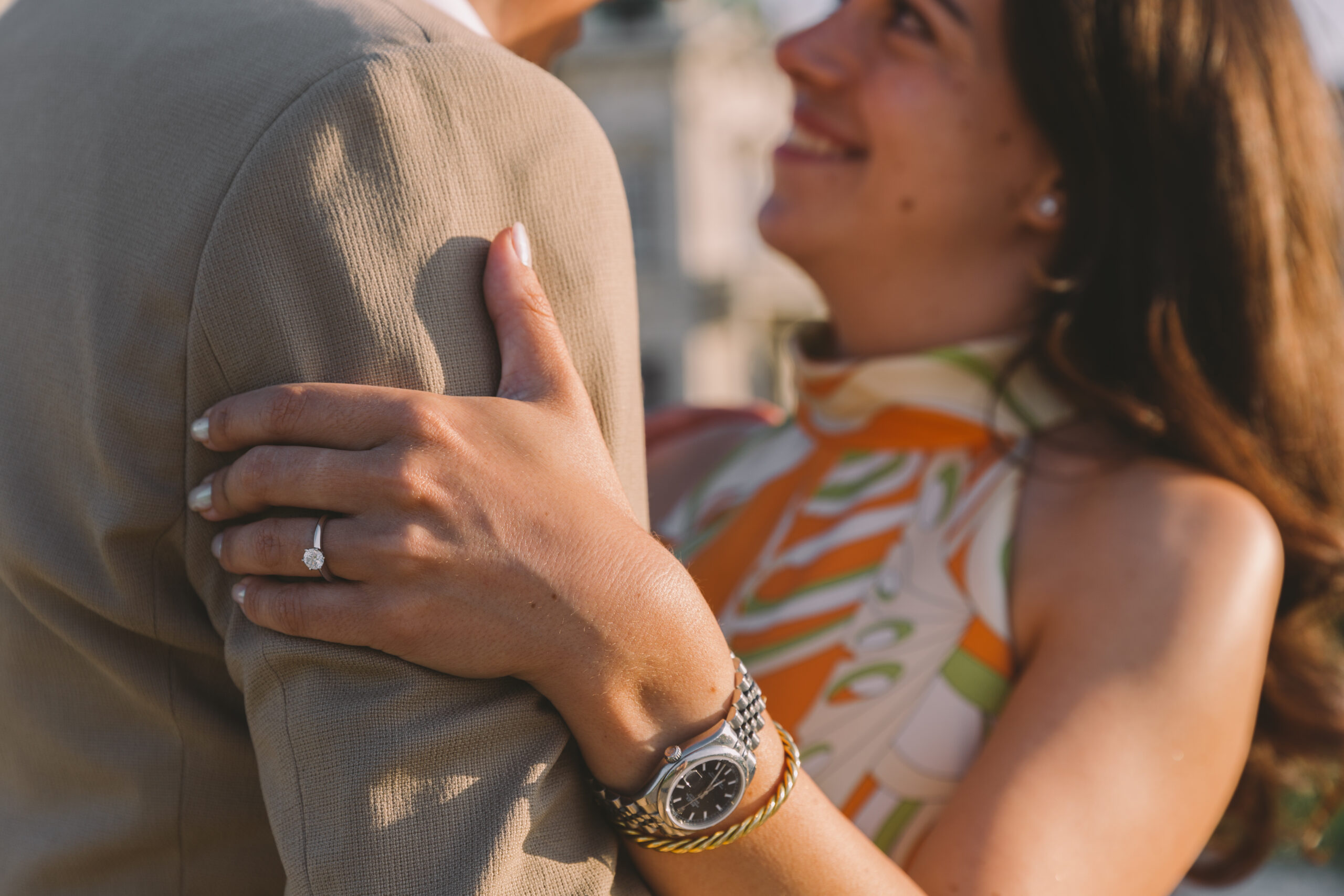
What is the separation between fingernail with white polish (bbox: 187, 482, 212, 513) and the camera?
1134 millimetres

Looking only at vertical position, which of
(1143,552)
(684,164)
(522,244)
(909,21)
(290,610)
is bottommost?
(684,164)

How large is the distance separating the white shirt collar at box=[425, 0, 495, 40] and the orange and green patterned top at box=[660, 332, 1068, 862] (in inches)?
44.5

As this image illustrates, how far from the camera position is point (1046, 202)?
233 cm

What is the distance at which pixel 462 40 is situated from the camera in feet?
3.86

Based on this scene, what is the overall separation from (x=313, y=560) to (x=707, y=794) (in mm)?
443

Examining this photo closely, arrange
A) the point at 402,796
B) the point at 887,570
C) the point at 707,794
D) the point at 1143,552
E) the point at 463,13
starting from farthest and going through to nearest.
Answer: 1. the point at 887,570
2. the point at 1143,552
3. the point at 463,13
4. the point at 707,794
5. the point at 402,796

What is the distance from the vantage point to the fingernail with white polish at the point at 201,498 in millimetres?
1134

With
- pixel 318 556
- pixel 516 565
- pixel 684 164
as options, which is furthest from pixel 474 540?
pixel 684 164

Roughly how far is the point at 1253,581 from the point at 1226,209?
0.77 metres

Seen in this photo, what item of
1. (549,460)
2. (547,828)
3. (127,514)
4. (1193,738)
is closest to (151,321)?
(127,514)

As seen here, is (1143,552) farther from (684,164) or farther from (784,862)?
(684,164)

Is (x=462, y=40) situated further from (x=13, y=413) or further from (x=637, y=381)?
(x=13, y=413)

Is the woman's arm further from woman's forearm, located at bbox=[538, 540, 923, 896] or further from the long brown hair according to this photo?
the long brown hair

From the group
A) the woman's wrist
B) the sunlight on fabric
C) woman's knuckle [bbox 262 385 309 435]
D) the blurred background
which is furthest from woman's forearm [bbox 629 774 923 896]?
the blurred background
